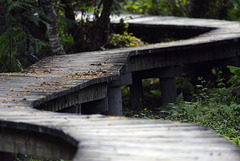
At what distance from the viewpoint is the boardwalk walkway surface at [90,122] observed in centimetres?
380

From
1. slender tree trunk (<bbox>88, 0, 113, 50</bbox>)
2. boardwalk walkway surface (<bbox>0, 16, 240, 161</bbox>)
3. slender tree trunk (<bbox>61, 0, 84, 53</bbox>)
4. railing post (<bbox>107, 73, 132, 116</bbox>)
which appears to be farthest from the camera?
slender tree trunk (<bbox>88, 0, 113, 50</bbox>)

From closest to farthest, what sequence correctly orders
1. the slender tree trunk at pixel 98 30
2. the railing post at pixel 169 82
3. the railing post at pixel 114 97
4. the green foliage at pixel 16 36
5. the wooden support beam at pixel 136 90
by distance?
the railing post at pixel 114 97, the green foliage at pixel 16 36, the railing post at pixel 169 82, the wooden support beam at pixel 136 90, the slender tree trunk at pixel 98 30

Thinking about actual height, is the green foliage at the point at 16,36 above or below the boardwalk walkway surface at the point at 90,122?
above

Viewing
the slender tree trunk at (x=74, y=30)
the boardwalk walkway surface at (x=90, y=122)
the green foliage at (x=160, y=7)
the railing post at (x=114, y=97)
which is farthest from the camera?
the green foliage at (x=160, y=7)

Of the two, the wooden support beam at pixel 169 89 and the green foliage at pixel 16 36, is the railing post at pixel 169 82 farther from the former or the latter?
the green foliage at pixel 16 36

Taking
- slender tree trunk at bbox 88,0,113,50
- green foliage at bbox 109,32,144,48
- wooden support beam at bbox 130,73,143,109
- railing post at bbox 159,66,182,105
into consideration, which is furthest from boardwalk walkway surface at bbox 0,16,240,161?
green foliage at bbox 109,32,144,48

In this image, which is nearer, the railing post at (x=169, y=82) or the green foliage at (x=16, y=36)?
the green foliage at (x=16, y=36)

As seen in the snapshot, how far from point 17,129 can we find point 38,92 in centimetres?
174

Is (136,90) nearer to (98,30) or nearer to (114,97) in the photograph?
(98,30)

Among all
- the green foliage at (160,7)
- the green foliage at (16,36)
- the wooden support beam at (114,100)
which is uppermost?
the green foliage at (160,7)

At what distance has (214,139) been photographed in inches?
164

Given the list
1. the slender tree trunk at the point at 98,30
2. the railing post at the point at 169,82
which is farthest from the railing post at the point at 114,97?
the slender tree trunk at the point at 98,30

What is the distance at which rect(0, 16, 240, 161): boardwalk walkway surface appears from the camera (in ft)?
12.5

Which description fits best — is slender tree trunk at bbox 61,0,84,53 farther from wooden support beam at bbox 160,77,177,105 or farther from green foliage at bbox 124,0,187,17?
green foliage at bbox 124,0,187,17
